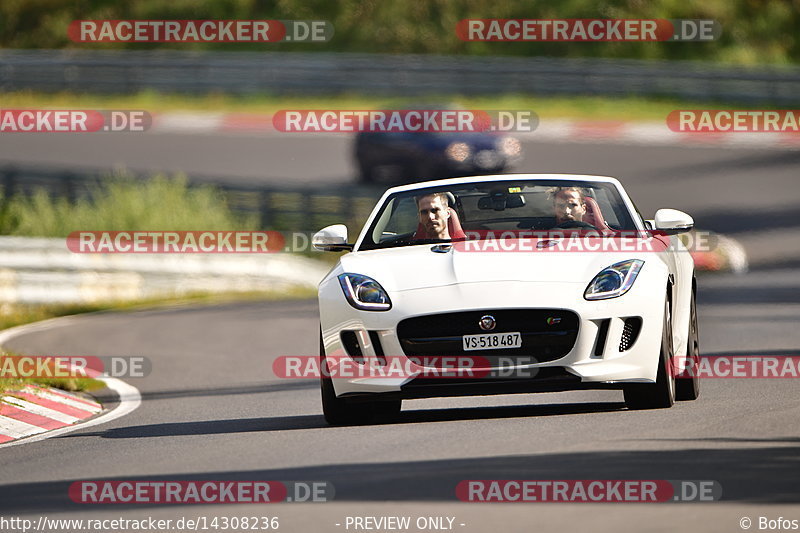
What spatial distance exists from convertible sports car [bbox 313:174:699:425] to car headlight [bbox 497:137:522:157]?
65.9ft

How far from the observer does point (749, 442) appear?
8.13m

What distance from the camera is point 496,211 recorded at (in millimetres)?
10469

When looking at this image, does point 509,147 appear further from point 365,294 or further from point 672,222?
point 365,294

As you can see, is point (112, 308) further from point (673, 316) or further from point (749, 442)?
point (749, 442)

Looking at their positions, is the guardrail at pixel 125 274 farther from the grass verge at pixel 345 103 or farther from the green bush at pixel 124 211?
the grass verge at pixel 345 103

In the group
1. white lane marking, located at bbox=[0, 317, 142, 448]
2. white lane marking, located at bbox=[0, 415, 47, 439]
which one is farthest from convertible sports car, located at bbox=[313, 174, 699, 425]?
white lane marking, located at bbox=[0, 415, 47, 439]

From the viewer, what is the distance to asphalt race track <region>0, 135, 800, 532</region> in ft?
22.1

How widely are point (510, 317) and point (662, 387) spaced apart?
1.05m

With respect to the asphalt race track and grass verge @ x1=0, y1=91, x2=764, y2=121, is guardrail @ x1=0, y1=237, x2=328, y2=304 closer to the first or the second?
the asphalt race track

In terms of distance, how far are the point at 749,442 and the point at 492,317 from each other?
163 centimetres

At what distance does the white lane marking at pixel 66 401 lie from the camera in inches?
473

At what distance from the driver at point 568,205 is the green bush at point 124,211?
16601 millimetres

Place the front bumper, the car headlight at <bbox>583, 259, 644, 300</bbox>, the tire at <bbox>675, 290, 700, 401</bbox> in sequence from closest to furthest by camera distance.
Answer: the front bumper < the car headlight at <bbox>583, 259, 644, 300</bbox> < the tire at <bbox>675, 290, 700, 401</bbox>

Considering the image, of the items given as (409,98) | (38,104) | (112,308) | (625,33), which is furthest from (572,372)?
(625,33)
